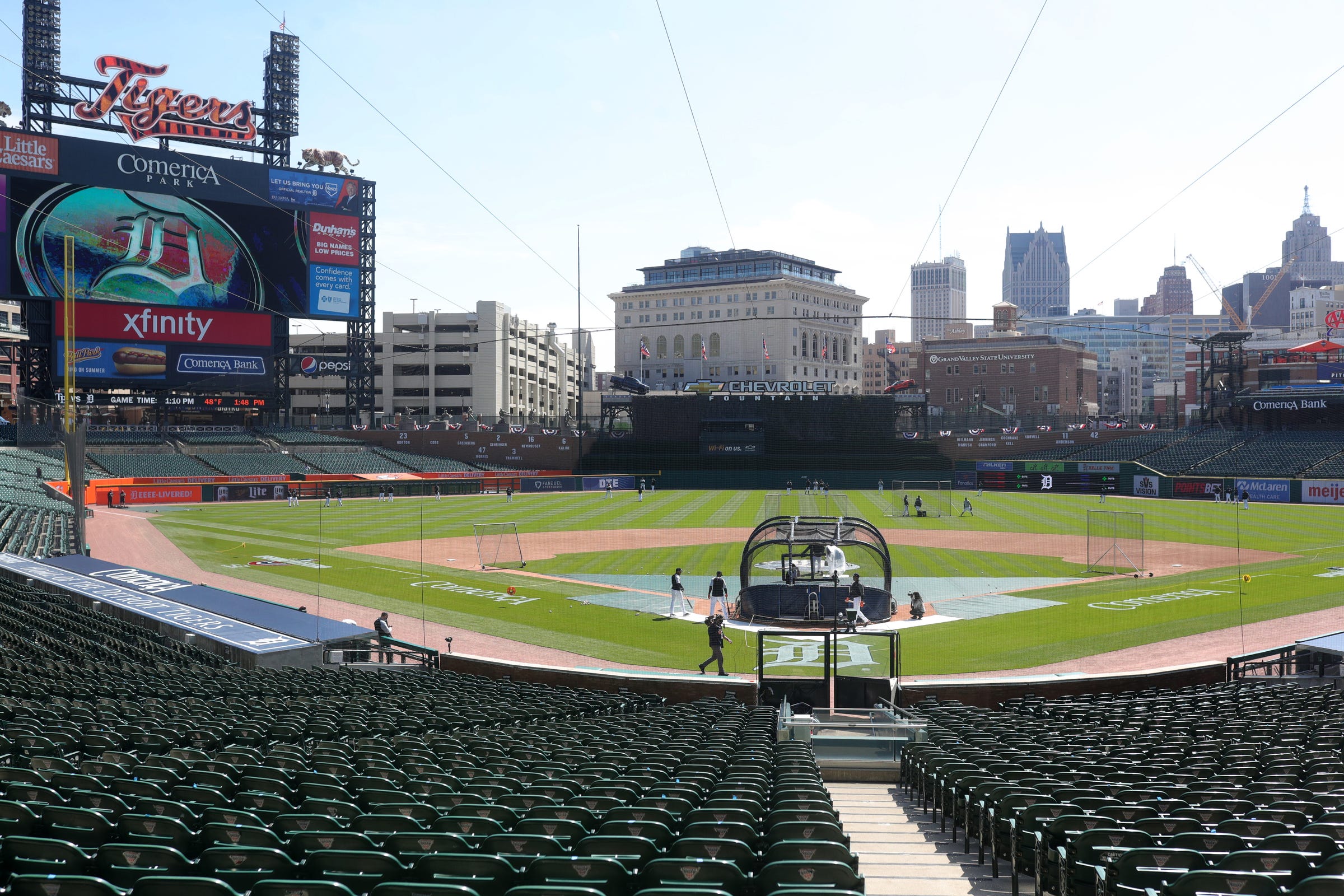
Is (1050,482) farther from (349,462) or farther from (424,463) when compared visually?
(349,462)

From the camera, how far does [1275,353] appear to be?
96.2 metres

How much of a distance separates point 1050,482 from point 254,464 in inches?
2818

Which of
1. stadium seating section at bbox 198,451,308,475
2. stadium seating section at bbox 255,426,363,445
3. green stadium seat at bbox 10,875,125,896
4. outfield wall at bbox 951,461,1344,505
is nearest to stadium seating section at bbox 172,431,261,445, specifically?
stadium seating section at bbox 255,426,363,445

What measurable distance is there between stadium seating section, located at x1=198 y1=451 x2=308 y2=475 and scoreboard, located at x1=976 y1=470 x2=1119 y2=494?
209 ft

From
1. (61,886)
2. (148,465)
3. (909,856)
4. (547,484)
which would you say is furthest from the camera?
(547,484)

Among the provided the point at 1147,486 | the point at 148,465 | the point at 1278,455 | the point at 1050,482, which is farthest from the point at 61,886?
the point at 1278,455

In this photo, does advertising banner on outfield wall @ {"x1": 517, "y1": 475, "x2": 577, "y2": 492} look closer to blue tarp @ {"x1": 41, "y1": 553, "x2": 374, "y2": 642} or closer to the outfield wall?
the outfield wall

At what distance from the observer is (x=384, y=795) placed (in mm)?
7363

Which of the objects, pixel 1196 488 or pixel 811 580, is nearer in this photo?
pixel 811 580

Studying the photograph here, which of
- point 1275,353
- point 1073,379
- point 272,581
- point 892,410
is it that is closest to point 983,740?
point 272,581

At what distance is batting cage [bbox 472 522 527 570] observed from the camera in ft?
130

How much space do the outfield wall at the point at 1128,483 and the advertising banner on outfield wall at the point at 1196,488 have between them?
44 millimetres

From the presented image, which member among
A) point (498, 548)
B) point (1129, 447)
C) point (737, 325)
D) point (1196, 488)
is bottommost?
point (498, 548)

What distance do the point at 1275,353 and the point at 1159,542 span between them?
64904 mm
